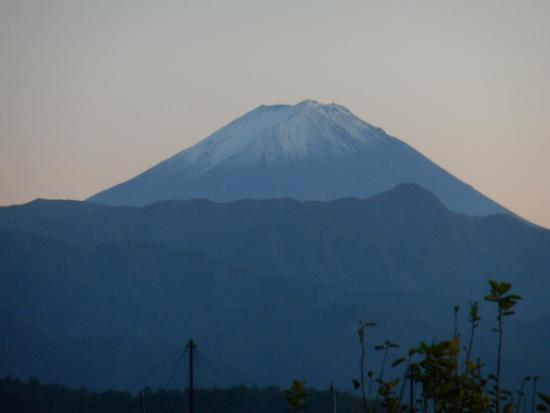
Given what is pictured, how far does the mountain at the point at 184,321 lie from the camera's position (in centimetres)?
12006

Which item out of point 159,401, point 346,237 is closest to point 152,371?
point 159,401

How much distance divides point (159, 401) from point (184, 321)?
6680 cm

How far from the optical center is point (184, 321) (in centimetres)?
14538

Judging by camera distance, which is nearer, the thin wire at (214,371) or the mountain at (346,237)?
the thin wire at (214,371)

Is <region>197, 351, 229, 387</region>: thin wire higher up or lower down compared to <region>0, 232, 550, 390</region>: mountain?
lower down

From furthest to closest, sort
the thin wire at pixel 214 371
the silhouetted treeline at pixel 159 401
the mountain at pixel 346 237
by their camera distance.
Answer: the mountain at pixel 346 237, the thin wire at pixel 214 371, the silhouetted treeline at pixel 159 401

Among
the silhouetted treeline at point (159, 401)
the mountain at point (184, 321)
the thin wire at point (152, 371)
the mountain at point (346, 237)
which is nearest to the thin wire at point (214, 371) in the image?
the mountain at point (184, 321)

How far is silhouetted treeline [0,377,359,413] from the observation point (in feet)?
248

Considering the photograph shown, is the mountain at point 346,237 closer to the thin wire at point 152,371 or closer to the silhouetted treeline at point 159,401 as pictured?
the thin wire at point 152,371

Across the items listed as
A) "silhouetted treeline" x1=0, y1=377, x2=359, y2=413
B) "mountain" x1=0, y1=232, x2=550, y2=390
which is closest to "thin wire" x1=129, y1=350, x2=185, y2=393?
"mountain" x1=0, y1=232, x2=550, y2=390

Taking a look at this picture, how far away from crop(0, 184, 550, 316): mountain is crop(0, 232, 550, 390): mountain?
11242mm

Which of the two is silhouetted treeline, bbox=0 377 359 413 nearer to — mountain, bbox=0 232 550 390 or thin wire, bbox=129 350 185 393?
thin wire, bbox=129 350 185 393

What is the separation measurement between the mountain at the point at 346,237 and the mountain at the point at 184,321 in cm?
1124

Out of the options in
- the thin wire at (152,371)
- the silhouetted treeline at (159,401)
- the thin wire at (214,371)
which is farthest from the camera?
the thin wire at (214,371)
